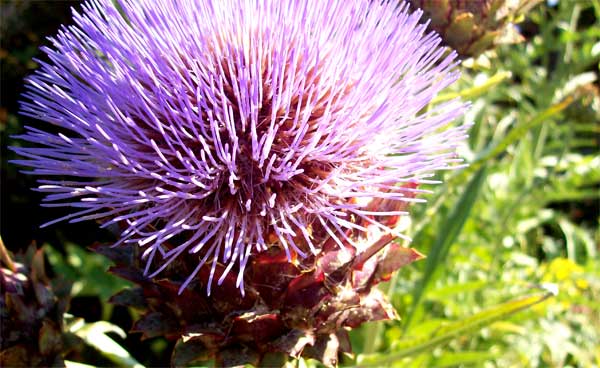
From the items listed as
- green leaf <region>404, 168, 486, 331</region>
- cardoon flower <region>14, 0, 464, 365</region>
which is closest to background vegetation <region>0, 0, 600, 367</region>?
green leaf <region>404, 168, 486, 331</region>

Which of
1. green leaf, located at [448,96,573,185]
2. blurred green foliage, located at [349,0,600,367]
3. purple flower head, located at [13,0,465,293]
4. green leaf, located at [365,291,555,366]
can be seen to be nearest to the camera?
purple flower head, located at [13,0,465,293]

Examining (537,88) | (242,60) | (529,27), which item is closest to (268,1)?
(242,60)

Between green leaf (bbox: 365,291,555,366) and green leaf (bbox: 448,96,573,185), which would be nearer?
green leaf (bbox: 365,291,555,366)

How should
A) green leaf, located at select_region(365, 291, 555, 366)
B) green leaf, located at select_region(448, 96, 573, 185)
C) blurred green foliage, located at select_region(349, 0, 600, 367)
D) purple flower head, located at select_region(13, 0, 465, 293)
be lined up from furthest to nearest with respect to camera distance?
blurred green foliage, located at select_region(349, 0, 600, 367) < green leaf, located at select_region(448, 96, 573, 185) < green leaf, located at select_region(365, 291, 555, 366) < purple flower head, located at select_region(13, 0, 465, 293)

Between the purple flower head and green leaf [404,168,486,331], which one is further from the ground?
the purple flower head

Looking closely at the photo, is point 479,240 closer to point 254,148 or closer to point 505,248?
point 505,248

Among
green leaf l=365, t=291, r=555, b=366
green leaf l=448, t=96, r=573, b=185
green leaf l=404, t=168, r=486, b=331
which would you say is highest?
green leaf l=448, t=96, r=573, b=185

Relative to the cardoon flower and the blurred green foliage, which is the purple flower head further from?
the blurred green foliage

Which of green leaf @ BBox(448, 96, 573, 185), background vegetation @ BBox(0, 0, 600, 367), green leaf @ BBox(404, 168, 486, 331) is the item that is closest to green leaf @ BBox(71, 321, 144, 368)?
background vegetation @ BBox(0, 0, 600, 367)
